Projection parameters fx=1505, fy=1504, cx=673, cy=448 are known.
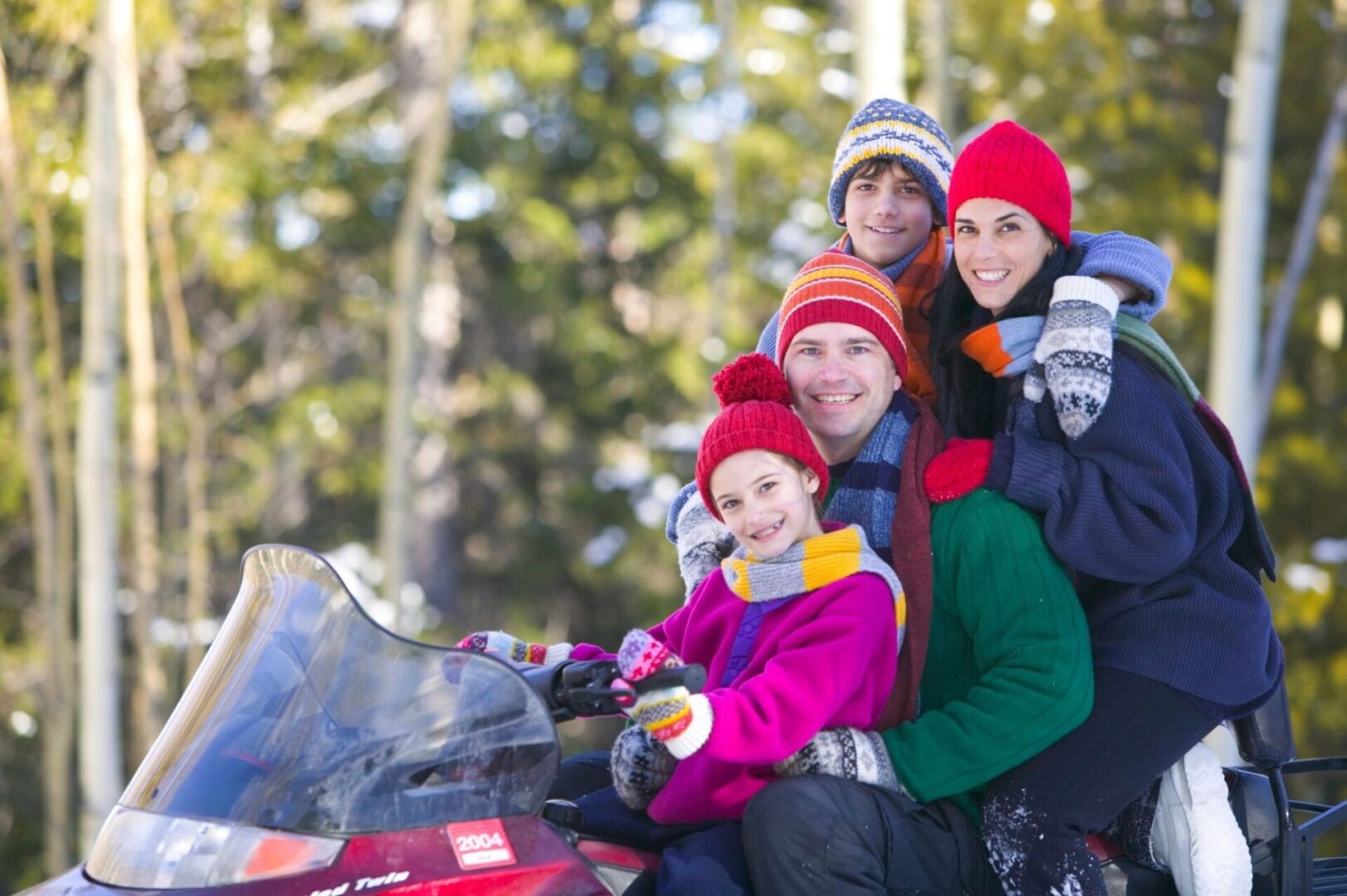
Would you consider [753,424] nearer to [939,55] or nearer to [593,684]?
[593,684]

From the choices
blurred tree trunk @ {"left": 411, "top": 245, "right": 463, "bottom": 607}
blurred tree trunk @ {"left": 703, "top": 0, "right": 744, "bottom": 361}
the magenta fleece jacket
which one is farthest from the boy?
blurred tree trunk @ {"left": 411, "top": 245, "right": 463, "bottom": 607}

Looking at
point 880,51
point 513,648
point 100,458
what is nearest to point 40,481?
point 100,458

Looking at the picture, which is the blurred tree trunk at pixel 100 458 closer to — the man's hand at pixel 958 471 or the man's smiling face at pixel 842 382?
the man's smiling face at pixel 842 382

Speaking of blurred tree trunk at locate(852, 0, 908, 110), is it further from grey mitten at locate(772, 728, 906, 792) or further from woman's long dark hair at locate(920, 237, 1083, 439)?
grey mitten at locate(772, 728, 906, 792)

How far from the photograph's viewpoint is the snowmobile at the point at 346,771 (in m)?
2.29

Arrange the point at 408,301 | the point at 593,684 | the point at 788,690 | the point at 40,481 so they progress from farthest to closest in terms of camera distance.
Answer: the point at 408,301
the point at 40,481
the point at 788,690
the point at 593,684

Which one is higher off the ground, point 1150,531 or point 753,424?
point 753,424

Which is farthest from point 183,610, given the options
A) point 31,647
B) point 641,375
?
point 641,375

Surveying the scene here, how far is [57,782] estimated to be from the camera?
9711 millimetres

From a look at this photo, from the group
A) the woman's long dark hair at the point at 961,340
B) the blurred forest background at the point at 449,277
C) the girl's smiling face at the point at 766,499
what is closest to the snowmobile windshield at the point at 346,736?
the girl's smiling face at the point at 766,499

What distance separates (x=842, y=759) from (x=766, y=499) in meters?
0.49

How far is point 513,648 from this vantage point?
10.2 ft

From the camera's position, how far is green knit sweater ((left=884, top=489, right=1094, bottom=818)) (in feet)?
8.98

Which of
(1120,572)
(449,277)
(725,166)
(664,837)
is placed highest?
(725,166)
